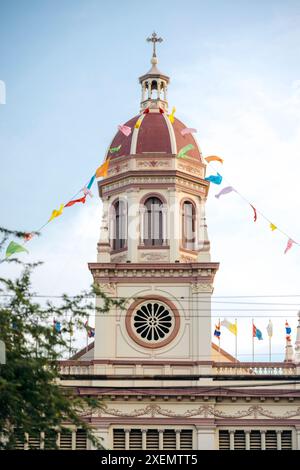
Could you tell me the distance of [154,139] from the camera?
2095 inches

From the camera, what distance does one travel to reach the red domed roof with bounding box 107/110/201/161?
52906mm

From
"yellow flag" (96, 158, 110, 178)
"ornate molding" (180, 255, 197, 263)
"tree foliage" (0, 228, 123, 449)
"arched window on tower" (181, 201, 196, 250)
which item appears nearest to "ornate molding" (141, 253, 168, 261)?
"ornate molding" (180, 255, 197, 263)

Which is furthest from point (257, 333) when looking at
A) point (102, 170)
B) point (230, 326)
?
point (102, 170)

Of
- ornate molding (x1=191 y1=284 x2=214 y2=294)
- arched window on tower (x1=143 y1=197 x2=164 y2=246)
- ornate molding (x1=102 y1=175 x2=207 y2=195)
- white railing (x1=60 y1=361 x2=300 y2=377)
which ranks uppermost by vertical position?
ornate molding (x1=102 y1=175 x2=207 y2=195)

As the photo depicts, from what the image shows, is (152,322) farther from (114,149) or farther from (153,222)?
(114,149)

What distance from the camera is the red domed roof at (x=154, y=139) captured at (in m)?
52.9

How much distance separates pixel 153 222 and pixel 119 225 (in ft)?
6.09

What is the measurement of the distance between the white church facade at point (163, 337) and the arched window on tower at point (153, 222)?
51 mm

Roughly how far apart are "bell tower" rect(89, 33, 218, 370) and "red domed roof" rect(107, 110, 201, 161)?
5 centimetres

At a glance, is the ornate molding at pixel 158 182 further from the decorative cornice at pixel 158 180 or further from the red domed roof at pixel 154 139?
the red domed roof at pixel 154 139

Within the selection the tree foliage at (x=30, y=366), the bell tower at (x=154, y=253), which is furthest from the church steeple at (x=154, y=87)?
the tree foliage at (x=30, y=366)

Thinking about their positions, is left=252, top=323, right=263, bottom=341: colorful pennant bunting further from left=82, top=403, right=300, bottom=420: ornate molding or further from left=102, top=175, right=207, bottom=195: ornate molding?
left=102, top=175, right=207, bottom=195: ornate molding

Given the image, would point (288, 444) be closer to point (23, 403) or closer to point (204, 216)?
point (204, 216)

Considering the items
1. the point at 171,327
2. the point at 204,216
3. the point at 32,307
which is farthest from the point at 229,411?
the point at 32,307
